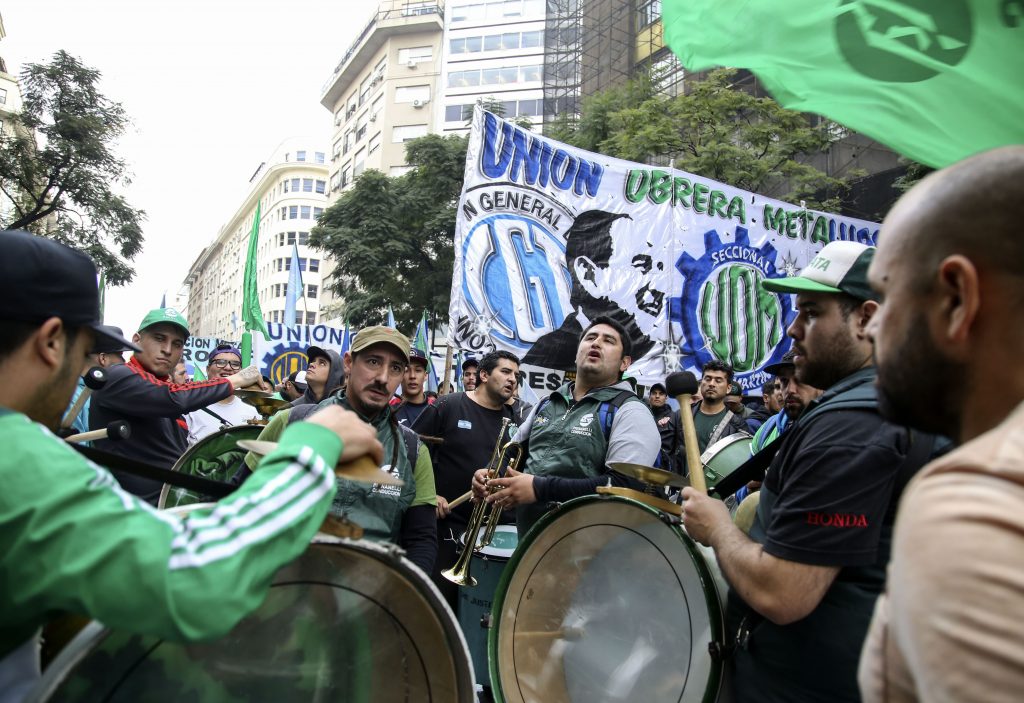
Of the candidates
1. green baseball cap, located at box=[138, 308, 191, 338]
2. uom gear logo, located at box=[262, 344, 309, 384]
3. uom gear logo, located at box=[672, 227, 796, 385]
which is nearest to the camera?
green baseball cap, located at box=[138, 308, 191, 338]

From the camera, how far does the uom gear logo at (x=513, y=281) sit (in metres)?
7.29

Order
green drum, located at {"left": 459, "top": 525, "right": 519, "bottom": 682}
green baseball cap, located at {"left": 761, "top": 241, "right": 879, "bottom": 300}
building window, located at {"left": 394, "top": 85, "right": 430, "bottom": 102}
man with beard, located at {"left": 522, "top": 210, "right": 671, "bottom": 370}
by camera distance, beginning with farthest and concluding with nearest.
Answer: building window, located at {"left": 394, "top": 85, "right": 430, "bottom": 102} → man with beard, located at {"left": 522, "top": 210, "right": 671, "bottom": 370} → green drum, located at {"left": 459, "top": 525, "right": 519, "bottom": 682} → green baseball cap, located at {"left": 761, "top": 241, "right": 879, "bottom": 300}

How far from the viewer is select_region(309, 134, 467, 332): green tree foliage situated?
29.4 metres

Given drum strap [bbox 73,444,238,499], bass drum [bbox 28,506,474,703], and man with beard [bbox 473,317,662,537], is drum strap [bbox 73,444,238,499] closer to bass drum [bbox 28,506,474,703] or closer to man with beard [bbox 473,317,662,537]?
bass drum [bbox 28,506,474,703]

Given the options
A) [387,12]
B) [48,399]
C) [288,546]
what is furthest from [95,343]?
[387,12]

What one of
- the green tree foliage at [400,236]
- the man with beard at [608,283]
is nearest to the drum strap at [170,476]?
the man with beard at [608,283]

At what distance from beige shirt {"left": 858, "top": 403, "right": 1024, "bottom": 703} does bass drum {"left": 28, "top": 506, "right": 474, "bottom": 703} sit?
1.17m

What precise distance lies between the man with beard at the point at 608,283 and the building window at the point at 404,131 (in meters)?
50.0

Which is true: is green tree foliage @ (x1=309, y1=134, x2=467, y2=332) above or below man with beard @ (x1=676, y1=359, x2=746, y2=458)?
above

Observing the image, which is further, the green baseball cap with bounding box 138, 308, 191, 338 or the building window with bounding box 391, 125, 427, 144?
the building window with bounding box 391, 125, 427, 144

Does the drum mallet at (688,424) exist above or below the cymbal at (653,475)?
above

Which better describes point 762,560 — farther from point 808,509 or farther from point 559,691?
point 559,691

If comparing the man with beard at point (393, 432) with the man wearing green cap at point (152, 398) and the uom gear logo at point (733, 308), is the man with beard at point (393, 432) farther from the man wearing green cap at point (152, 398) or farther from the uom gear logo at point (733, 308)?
the uom gear logo at point (733, 308)

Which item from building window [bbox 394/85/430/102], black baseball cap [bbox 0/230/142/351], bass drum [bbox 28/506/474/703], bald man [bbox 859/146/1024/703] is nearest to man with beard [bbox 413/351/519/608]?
bass drum [bbox 28/506/474/703]
